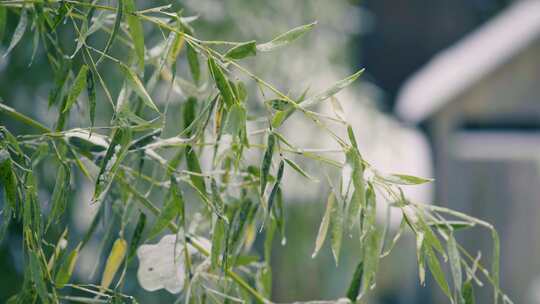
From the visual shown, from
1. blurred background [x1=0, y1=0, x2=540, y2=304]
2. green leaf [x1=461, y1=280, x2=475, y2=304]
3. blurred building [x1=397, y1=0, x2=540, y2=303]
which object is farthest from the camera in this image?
blurred building [x1=397, y1=0, x2=540, y2=303]

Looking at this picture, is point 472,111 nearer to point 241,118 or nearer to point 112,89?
point 112,89

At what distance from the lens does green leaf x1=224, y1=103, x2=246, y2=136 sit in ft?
2.10

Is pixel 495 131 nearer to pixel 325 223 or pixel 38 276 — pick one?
pixel 325 223

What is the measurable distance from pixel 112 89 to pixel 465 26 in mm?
4476

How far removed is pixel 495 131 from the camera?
3.83m

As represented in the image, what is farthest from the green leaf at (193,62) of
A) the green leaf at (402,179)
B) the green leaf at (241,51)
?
the green leaf at (402,179)

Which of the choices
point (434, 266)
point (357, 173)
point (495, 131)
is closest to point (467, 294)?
point (434, 266)

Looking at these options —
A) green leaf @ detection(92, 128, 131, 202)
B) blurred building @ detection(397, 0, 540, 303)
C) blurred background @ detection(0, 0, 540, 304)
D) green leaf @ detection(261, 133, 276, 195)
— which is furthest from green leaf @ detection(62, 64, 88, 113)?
blurred building @ detection(397, 0, 540, 303)

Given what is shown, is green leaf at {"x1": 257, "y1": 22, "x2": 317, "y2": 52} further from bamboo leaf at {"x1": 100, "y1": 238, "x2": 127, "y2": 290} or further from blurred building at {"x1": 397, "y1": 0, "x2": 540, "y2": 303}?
blurred building at {"x1": 397, "y1": 0, "x2": 540, "y2": 303}

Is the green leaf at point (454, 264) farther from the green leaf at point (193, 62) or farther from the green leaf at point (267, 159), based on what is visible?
the green leaf at point (193, 62)

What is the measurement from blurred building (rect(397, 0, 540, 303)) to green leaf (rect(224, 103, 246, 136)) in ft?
9.95

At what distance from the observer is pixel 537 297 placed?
146 inches

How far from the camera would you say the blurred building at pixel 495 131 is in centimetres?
365

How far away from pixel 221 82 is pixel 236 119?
28mm
